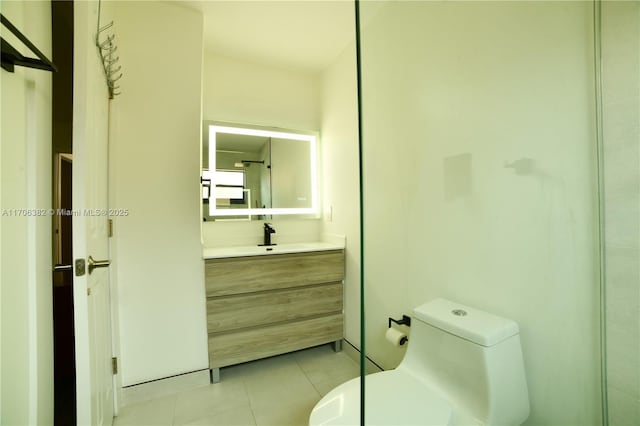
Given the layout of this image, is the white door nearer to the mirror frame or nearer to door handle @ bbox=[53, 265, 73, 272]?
door handle @ bbox=[53, 265, 73, 272]

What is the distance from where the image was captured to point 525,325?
3.04 ft

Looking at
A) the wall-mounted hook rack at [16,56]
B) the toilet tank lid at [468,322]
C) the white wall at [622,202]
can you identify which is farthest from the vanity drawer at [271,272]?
the white wall at [622,202]

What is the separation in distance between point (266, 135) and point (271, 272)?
4.16ft

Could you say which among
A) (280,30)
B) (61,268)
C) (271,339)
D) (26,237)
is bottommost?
(271,339)

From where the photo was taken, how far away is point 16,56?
25.7 inches

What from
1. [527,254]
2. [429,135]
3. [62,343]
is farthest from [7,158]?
[527,254]

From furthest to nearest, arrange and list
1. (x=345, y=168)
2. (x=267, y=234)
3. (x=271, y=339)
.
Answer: (x=267, y=234) < (x=345, y=168) < (x=271, y=339)

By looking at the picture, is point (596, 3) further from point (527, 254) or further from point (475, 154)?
point (527, 254)

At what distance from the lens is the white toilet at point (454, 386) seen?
833mm

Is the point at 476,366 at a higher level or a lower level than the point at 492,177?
lower

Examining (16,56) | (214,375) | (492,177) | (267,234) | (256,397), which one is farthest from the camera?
→ (267,234)

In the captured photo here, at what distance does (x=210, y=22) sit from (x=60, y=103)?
1.34 m

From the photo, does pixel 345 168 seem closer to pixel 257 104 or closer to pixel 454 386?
pixel 257 104

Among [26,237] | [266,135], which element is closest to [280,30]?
[266,135]
